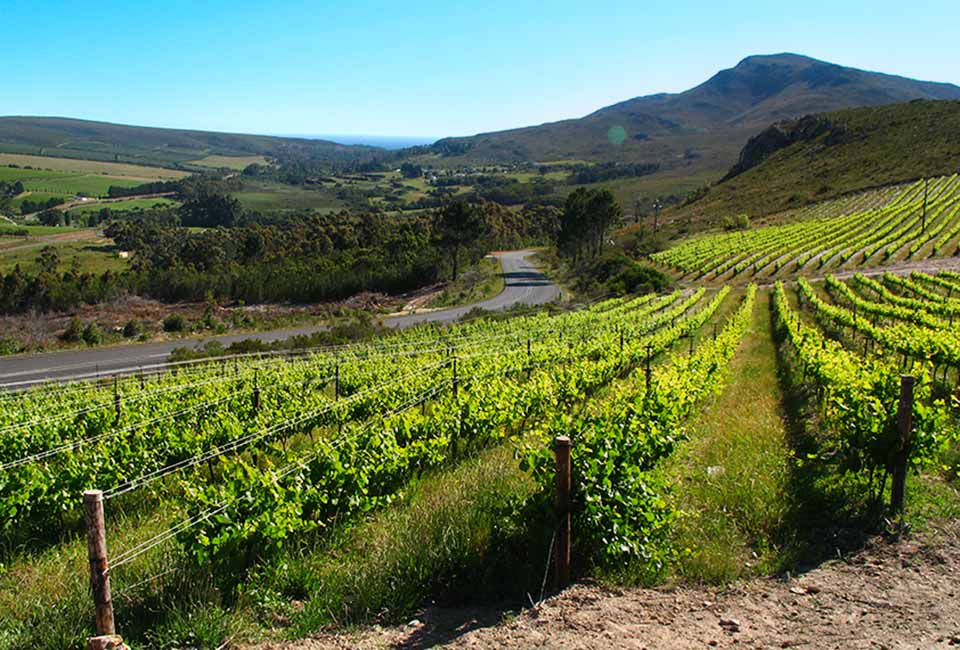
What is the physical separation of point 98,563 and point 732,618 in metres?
4.77

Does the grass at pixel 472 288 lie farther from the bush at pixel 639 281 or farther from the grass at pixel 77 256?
the grass at pixel 77 256

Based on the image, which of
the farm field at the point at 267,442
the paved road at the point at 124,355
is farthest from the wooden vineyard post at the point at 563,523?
the paved road at the point at 124,355

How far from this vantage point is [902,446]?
22.2 feet

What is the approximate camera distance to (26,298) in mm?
54000

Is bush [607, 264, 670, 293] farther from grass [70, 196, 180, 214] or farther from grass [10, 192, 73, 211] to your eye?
grass [10, 192, 73, 211]

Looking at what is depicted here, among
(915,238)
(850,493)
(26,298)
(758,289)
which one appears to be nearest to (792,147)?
(915,238)

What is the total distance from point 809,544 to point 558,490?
2872mm

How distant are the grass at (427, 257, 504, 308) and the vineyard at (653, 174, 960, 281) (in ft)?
58.6

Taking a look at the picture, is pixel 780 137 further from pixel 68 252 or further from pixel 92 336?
pixel 92 336

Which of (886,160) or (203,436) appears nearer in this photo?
(203,436)

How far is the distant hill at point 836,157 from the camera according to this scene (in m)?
102

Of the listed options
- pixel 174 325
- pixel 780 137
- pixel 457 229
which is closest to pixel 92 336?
pixel 174 325

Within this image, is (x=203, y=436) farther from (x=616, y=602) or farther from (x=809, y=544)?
(x=809, y=544)

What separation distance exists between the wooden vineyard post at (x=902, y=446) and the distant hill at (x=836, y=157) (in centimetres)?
10196
